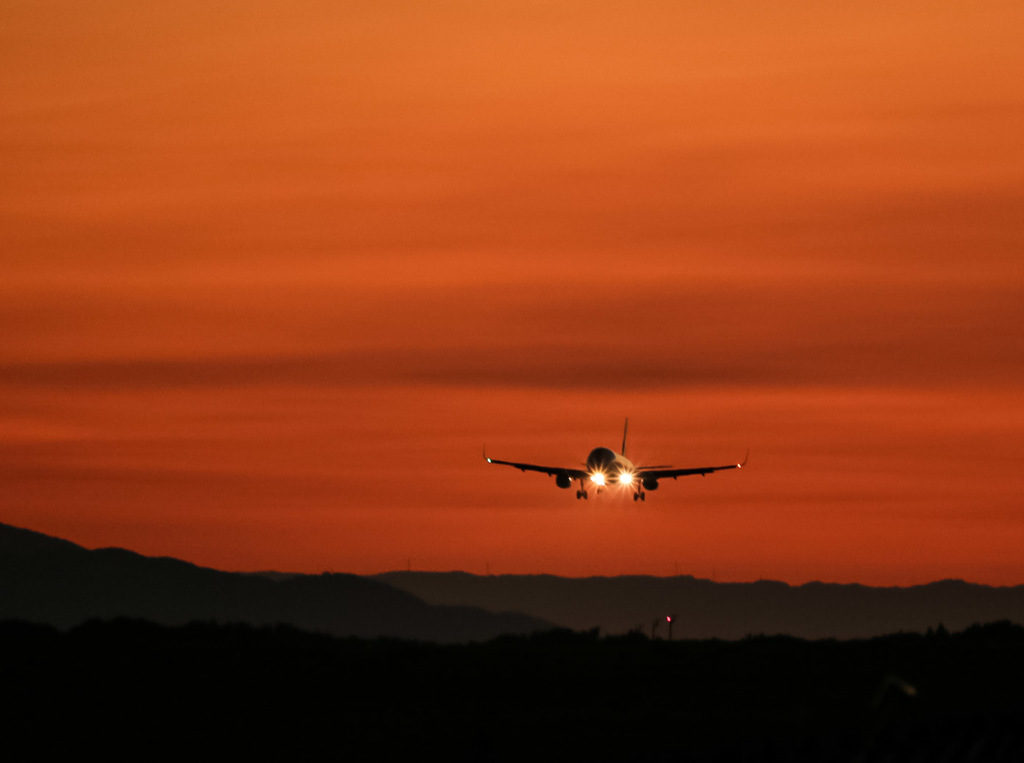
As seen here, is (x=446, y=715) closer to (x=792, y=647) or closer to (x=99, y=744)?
(x=99, y=744)

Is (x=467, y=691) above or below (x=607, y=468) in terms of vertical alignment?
below

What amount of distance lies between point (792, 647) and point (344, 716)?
46.6 m

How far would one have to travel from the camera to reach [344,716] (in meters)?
99.6

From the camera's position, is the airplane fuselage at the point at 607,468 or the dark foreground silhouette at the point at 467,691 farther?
the airplane fuselage at the point at 607,468

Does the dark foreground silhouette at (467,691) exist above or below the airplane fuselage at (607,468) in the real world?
below

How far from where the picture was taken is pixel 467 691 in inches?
4439

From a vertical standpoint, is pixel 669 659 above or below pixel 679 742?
above

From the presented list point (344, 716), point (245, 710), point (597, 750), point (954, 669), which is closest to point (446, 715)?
point (344, 716)

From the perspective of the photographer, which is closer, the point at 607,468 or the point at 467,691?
the point at 467,691

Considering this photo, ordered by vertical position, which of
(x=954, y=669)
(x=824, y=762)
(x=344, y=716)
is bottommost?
(x=824, y=762)

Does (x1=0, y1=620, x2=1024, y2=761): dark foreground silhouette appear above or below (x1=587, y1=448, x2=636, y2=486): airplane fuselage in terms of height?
below

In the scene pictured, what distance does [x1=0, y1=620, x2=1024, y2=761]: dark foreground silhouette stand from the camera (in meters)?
88.0

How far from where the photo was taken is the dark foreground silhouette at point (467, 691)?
289 ft

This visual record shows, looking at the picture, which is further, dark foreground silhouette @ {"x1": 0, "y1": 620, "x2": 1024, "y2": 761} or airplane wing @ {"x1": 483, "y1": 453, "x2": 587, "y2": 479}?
airplane wing @ {"x1": 483, "y1": 453, "x2": 587, "y2": 479}
